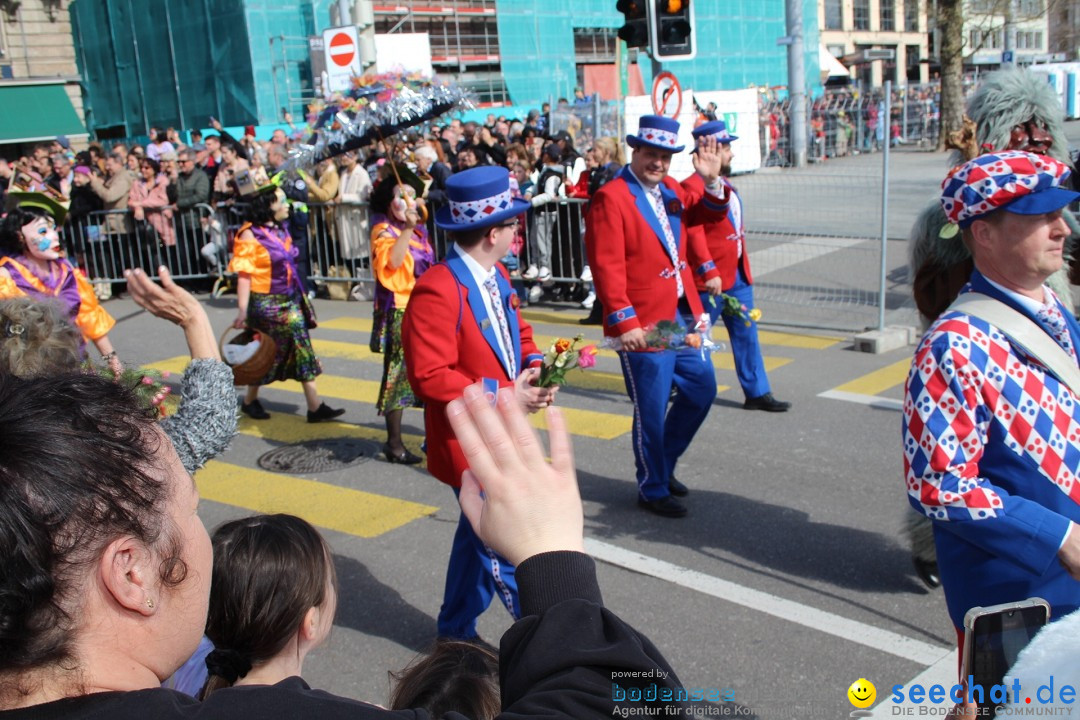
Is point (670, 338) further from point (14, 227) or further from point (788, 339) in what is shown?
point (788, 339)

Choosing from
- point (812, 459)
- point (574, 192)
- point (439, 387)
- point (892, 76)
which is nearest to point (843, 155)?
point (574, 192)

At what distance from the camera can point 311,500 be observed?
627cm

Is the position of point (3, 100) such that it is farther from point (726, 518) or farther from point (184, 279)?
point (726, 518)

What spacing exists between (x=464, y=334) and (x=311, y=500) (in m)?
2.64

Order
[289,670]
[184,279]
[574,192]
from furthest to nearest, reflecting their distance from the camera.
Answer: [184,279] < [574,192] < [289,670]

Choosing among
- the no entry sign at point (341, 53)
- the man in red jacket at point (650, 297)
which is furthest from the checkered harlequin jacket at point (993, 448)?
the no entry sign at point (341, 53)

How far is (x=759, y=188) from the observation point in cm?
1140

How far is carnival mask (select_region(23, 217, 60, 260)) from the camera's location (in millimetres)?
6008

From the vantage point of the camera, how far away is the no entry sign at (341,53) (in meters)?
14.2

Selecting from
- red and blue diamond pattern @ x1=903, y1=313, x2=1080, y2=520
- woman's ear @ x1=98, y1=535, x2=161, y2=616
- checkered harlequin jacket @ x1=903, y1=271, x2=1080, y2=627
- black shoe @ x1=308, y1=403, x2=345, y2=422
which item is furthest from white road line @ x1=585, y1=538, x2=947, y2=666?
woman's ear @ x1=98, y1=535, x2=161, y2=616

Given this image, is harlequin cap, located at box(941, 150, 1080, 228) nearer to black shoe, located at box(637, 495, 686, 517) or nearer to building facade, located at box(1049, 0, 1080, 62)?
black shoe, located at box(637, 495, 686, 517)

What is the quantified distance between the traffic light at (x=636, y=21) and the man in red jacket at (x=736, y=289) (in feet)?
9.70

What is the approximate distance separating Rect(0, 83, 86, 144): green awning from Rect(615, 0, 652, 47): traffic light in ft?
88.2

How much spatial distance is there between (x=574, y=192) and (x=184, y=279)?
6.79m
